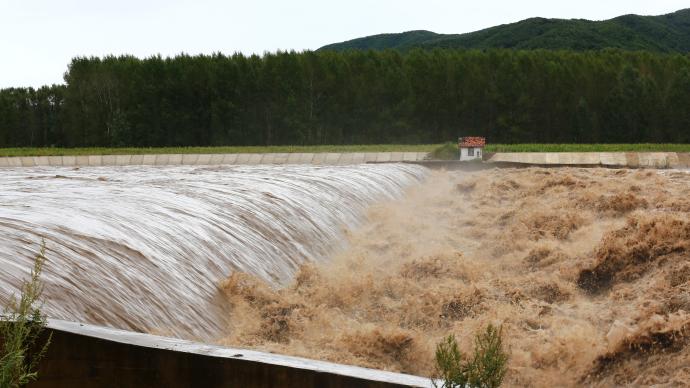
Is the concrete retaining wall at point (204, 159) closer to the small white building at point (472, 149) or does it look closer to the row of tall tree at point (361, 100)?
the small white building at point (472, 149)

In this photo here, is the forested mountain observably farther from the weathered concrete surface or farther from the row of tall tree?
the weathered concrete surface

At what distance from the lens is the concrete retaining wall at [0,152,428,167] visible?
32.9 m

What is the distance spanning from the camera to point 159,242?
288 inches

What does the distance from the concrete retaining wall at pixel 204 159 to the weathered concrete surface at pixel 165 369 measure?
94.4 ft

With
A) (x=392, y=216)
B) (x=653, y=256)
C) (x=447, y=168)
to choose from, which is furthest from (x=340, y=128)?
(x=653, y=256)

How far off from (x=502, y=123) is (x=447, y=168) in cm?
2959

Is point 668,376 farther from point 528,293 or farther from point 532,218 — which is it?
point 532,218

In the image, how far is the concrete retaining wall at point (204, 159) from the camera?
32.9 m

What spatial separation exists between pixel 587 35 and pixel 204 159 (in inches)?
4386

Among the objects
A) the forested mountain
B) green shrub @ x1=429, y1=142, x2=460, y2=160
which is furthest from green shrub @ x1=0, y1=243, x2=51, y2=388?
the forested mountain

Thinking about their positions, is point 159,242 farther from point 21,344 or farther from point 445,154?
point 445,154

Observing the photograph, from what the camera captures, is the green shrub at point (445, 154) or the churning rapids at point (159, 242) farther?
the green shrub at point (445, 154)

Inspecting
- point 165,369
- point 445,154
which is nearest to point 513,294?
point 165,369

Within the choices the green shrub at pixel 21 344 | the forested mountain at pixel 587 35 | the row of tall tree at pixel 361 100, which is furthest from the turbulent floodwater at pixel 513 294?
the forested mountain at pixel 587 35
